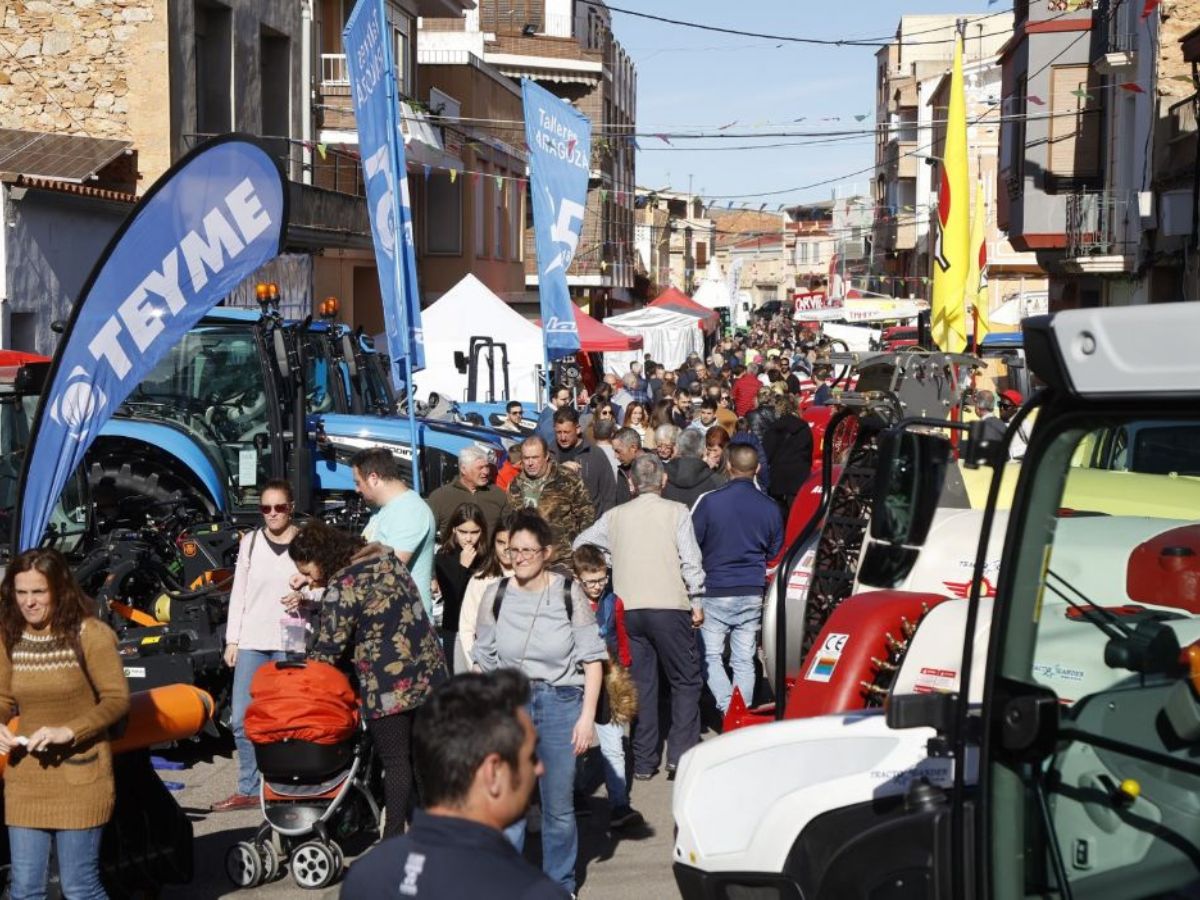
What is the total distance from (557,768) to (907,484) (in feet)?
8.32

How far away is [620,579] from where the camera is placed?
9.06m

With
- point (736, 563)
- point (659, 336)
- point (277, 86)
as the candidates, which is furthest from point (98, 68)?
point (659, 336)

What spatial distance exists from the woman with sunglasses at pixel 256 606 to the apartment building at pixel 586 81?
35.2 m

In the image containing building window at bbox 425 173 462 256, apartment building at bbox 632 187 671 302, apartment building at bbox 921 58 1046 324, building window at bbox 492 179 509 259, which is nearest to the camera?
building window at bbox 425 173 462 256

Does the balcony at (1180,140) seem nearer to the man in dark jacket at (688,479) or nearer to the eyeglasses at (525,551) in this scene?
the man in dark jacket at (688,479)

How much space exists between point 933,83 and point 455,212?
3873 cm

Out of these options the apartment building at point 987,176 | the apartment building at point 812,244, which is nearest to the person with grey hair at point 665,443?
the apartment building at point 987,176

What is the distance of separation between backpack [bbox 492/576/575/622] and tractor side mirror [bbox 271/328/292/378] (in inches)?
237

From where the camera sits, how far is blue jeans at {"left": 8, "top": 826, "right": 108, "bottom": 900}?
19.0 feet

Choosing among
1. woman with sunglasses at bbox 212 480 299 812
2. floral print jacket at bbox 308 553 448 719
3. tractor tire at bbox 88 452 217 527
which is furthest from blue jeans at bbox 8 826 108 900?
tractor tire at bbox 88 452 217 527

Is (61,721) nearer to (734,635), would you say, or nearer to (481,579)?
(481,579)

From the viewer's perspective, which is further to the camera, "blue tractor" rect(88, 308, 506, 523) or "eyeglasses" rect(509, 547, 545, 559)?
"blue tractor" rect(88, 308, 506, 523)

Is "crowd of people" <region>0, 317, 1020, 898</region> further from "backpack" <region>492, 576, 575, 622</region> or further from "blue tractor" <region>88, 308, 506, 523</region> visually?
"blue tractor" <region>88, 308, 506, 523</region>

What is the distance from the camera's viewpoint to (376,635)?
272 inches
